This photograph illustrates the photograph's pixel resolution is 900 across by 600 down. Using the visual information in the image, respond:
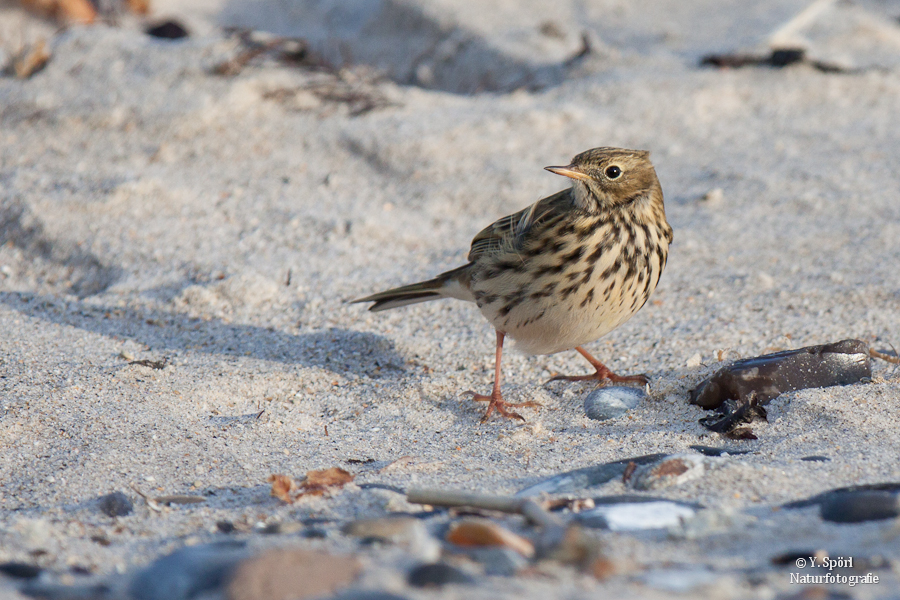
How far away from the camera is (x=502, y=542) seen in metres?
2.27

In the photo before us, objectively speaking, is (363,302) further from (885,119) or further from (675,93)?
(885,119)

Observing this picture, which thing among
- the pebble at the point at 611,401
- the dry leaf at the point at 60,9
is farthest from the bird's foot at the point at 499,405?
the dry leaf at the point at 60,9

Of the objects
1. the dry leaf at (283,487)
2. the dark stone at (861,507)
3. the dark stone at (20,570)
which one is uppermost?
the dark stone at (861,507)

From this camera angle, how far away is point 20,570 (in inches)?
90.4

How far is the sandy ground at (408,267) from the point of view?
117 inches

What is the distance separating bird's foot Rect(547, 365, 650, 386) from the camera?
4.22 metres

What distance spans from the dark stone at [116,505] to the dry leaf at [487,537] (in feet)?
3.83

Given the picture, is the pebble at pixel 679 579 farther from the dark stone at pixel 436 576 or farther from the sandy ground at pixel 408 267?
the dark stone at pixel 436 576

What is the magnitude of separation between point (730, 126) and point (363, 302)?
3678mm

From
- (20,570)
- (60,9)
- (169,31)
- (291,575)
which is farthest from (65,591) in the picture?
(60,9)

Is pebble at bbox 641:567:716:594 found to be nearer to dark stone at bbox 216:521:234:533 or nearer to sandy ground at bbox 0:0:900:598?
sandy ground at bbox 0:0:900:598

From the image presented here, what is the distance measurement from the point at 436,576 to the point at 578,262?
220cm

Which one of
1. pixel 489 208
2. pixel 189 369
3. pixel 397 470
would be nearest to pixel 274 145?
pixel 489 208

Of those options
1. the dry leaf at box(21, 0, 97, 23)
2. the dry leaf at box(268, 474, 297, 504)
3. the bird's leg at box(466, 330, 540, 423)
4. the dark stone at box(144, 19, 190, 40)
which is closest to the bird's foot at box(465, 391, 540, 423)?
the bird's leg at box(466, 330, 540, 423)
